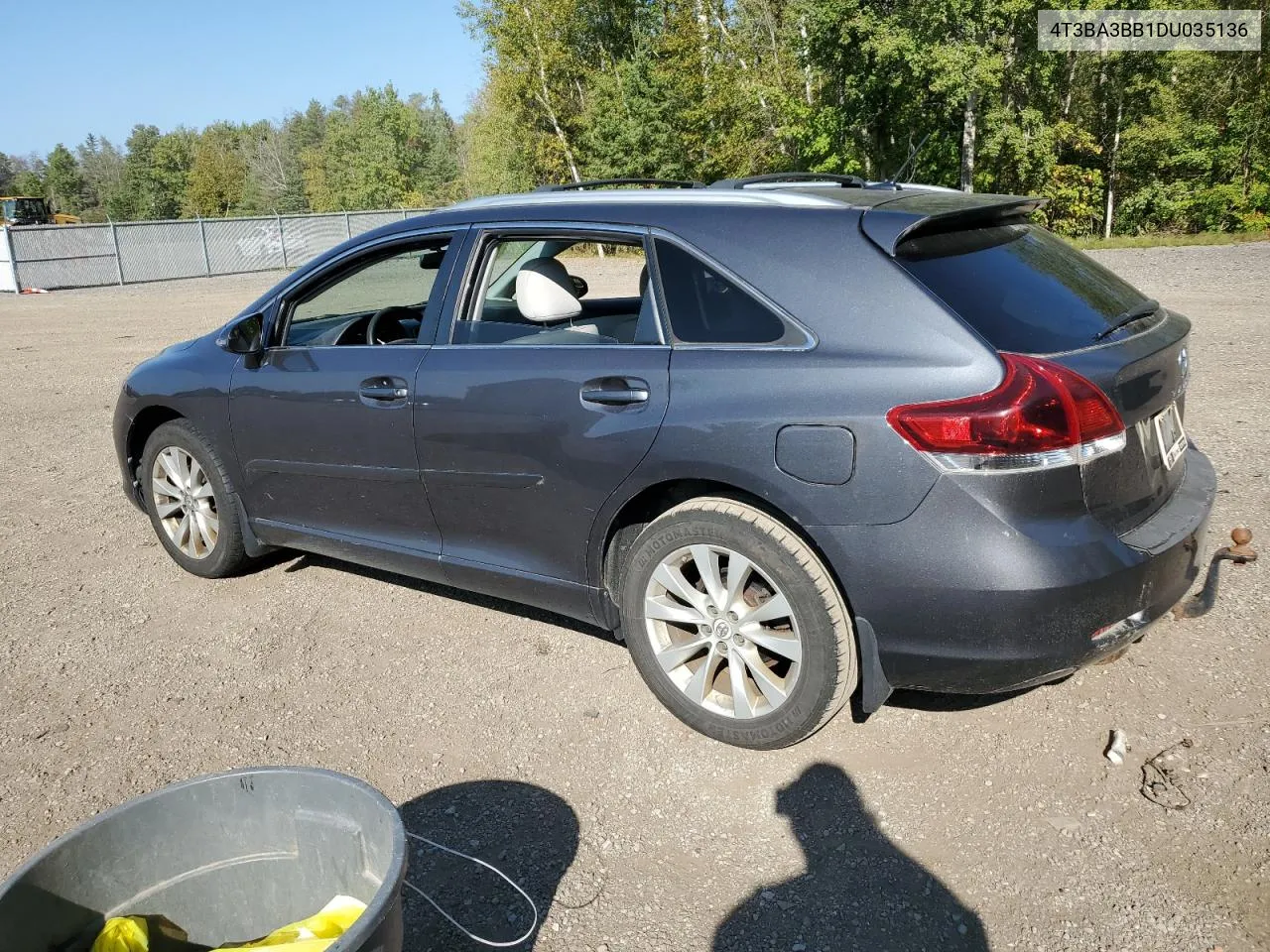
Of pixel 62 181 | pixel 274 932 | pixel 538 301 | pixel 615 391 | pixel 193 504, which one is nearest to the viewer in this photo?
pixel 274 932

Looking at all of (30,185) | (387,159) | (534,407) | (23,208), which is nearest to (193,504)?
(534,407)

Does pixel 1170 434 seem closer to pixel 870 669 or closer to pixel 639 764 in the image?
pixel 870 669

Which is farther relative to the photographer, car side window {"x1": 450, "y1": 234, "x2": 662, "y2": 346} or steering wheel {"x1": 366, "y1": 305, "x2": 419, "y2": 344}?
steering wheel {"x1": 366, "y1": 305, "x2": 419, "y2": 344}

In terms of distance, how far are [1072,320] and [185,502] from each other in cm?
411

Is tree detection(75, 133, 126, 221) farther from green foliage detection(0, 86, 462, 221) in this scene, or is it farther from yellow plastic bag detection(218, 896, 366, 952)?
yellow plastic bag detection(218, 896, 366, 952)

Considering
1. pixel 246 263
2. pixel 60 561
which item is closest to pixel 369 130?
pixel 246 263

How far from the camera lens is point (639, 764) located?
11.1 feet

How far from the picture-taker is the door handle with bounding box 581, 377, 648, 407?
3.41 m

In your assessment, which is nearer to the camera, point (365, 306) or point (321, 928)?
point (321, 928)

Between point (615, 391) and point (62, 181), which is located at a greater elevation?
point (62, 181)

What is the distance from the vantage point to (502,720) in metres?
3.69

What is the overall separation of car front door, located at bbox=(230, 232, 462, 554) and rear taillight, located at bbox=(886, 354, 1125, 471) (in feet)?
6.69

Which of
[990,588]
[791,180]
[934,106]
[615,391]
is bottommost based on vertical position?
[990,588]

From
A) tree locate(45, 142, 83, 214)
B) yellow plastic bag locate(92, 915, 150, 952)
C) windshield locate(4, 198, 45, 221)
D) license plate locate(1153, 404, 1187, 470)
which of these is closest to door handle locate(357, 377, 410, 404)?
yellow plastic bag locate(92, 915, 150, 952)
